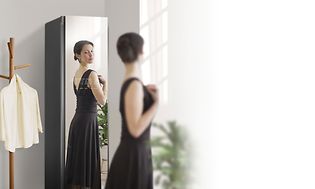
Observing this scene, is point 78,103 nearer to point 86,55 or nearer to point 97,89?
point 97,89

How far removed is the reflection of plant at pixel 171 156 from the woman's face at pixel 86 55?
2092mm

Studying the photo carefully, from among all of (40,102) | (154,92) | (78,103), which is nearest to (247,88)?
(154,92)

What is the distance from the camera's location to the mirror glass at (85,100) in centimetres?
360

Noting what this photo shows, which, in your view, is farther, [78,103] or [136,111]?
[78,103]

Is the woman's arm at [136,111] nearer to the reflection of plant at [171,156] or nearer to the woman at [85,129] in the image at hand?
the reflection of plant at [171,156]

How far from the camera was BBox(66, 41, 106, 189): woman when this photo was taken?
141 inches

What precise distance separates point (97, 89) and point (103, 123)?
0.27 m

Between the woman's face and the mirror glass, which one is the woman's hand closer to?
the mirror glass

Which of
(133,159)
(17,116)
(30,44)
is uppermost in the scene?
(30,44)

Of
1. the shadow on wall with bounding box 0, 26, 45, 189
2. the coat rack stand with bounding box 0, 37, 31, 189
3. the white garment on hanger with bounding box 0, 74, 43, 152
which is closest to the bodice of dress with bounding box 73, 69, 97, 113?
the white garment on hanger with bounding box 0, 74, 43, 152

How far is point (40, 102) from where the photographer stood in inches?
163

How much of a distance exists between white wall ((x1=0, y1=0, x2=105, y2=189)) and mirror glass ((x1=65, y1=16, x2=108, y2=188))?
471mm

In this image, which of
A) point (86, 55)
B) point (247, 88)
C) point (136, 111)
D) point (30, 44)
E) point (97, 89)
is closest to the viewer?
point (247, 88)

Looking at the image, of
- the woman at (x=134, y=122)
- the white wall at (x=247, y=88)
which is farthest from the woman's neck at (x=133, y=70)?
the white wall at (x=247, y=88)
